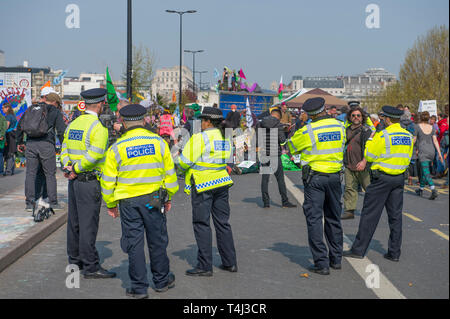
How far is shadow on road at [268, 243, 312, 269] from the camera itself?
632 centimetres

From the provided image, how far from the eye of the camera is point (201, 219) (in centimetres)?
577

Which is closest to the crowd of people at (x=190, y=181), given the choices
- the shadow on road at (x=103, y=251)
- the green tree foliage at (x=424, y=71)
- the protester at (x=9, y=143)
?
the shadow on road at (x=103, y=251)

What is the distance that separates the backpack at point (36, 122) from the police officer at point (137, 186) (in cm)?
375

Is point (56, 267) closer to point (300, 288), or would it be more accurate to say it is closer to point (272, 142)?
point (300, 288)

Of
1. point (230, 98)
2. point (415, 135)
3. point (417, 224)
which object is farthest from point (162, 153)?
point (230, 98)

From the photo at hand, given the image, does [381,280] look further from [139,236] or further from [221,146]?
[139,236]

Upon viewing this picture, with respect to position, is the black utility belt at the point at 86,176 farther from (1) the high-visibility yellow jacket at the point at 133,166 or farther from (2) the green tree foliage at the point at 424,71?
(2) the green tree foliage at the point at 424,71

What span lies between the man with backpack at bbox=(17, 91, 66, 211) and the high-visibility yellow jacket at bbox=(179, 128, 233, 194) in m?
3.37

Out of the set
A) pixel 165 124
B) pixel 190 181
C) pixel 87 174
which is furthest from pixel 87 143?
pixel 165 124

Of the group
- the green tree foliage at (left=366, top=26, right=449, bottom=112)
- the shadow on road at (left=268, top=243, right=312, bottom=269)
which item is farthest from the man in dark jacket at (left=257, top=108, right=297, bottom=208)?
the green tree foliage at (left=366, top=26, right=449, bottom=112)

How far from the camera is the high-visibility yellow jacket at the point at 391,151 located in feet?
21.1

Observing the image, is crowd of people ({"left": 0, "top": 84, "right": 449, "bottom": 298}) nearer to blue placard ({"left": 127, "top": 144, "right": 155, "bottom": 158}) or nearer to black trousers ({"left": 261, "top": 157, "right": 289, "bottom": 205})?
blue placard ({"left": 127, "top": 144, "right": 155, "bottom": 158})

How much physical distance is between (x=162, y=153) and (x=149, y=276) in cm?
141

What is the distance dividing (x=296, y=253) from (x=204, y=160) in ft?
6.09
